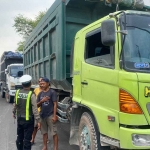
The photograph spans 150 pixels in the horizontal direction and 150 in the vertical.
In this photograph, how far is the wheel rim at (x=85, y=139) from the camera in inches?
144

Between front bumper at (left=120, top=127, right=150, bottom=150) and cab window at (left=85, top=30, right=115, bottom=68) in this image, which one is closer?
front bumper at (left=120, top=127, right=150, bottom=150)

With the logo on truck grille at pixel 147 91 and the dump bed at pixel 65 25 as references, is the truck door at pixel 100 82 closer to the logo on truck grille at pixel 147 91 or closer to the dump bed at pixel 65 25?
the logo on truck grille at pixel 147 91

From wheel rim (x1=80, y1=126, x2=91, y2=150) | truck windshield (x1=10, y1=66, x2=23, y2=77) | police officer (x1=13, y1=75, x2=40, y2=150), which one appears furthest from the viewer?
truck windshield (x1=10, y1=66, x2=23, y2=77)

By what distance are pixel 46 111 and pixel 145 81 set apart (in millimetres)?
2447

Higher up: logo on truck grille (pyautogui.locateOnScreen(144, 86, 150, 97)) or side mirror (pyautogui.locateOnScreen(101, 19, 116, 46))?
side mirror (pyautogui.locateOnScreen(101, 19, 116, 46))

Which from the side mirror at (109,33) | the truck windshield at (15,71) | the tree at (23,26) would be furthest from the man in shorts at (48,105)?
the tree at (23,26)

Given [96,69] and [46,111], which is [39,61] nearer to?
[46,111]

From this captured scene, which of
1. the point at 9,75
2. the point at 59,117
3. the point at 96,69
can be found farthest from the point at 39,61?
the point at 9,75

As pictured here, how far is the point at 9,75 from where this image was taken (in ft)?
45.6

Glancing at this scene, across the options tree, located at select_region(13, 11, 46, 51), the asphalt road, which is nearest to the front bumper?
the asphalt road

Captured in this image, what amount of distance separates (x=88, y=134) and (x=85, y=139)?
0.12m

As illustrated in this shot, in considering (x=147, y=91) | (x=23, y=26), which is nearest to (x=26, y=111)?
(x=147, y=91)

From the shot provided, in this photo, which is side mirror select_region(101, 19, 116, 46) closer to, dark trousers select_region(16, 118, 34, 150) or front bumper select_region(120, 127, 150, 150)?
front bumper select_region(120, 127, 150, 150)

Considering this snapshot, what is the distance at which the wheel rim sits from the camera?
365 cm
